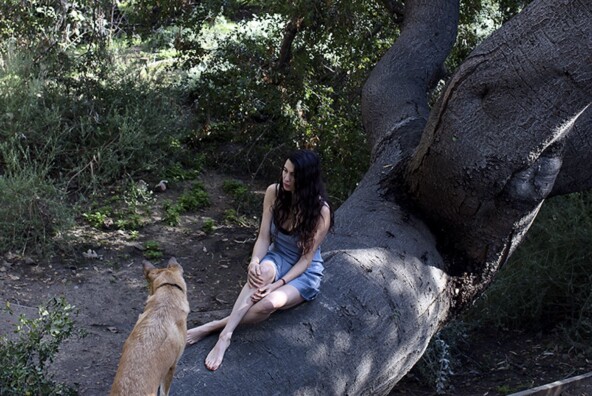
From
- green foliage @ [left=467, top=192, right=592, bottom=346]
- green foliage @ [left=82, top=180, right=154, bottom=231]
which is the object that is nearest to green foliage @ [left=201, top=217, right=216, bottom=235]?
green foliage @ [left=82, top=180, right=154, bottom=231]

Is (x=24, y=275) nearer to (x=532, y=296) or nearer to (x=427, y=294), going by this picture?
(x=427, y=294)

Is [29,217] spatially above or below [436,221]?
below

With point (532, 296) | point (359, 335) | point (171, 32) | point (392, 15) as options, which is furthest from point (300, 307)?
point (171, 32)

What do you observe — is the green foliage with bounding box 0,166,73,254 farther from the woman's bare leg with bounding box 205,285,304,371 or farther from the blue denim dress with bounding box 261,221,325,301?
the woman's bare leg with bounding box 205,285,304,371

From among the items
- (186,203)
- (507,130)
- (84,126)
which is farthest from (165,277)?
(84,126)

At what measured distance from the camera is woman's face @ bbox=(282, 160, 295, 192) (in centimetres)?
493

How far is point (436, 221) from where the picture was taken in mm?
6027

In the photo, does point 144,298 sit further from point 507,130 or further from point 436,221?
point 507,130

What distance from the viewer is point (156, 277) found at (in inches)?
180

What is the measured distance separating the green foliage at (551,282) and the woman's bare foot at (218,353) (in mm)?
3976

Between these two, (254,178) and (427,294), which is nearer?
(427,294)

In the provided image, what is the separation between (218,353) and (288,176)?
44.2 inches

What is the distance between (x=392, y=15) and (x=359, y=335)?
483cm

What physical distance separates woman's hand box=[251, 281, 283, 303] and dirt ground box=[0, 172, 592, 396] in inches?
75.5
